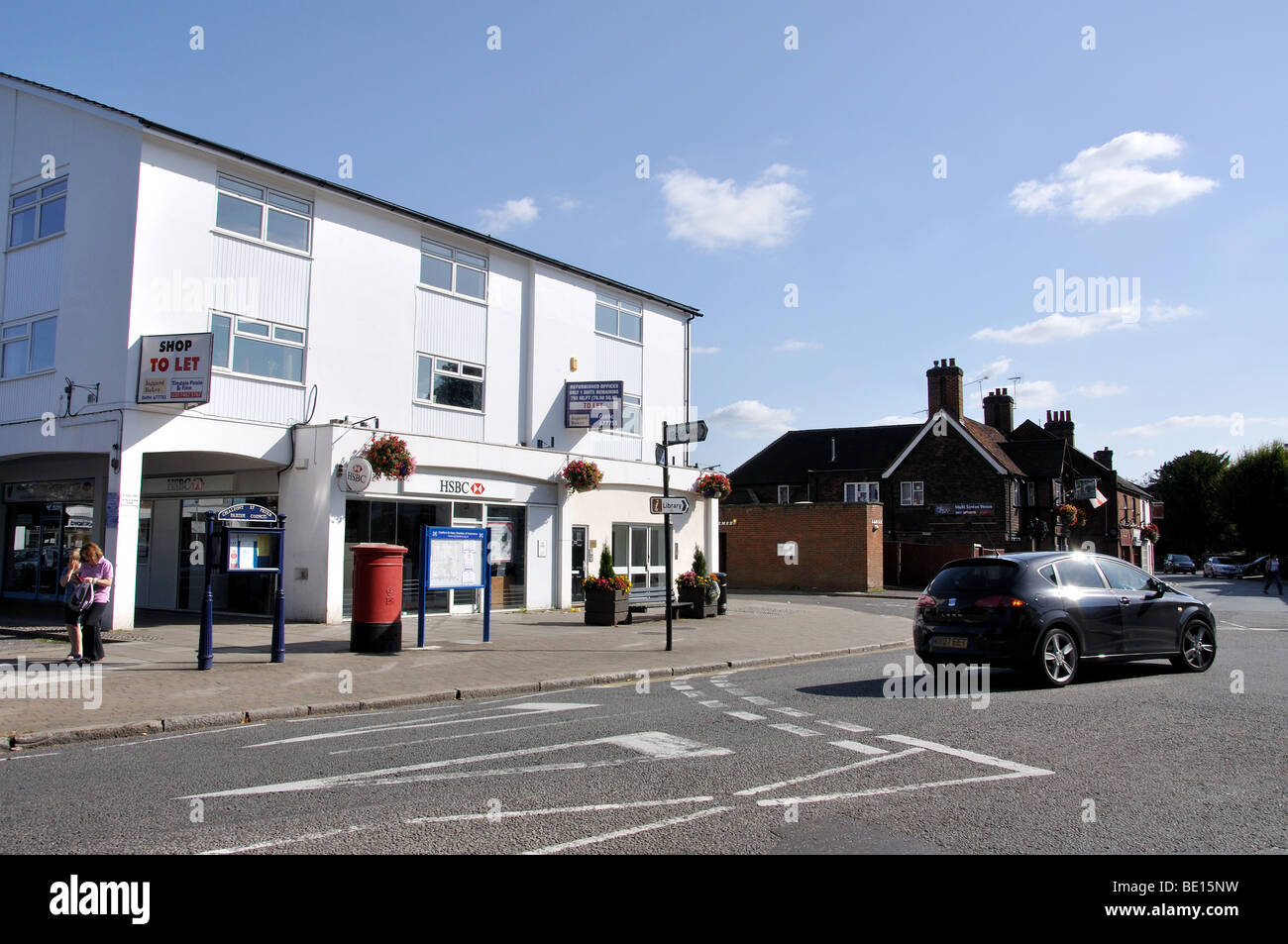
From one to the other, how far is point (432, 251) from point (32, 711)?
50.2 feet

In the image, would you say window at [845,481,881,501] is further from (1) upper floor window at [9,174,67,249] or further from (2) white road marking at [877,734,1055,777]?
(2) white road marking at [877,734,1055,777]

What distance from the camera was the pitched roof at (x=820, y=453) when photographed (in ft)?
189

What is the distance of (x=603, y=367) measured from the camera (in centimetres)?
2606

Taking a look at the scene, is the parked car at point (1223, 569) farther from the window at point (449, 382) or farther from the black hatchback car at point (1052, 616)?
the black hatchback car at point (1052, 616)

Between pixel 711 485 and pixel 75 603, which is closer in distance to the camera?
pixel 75 603

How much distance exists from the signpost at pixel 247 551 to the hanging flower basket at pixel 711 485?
15.8m

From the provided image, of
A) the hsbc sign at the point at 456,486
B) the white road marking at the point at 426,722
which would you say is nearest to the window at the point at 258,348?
the hsbc sign at the point at 456,486

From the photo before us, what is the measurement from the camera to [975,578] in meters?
10.8

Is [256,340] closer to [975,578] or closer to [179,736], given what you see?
[179,736]

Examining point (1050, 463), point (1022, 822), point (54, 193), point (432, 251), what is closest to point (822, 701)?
point (1022, 822)

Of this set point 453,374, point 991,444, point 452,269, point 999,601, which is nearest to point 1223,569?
point 991,444

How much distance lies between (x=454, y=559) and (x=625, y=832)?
10682 millimetres

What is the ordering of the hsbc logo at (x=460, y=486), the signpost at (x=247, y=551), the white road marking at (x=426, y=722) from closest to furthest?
the white road marking at (x=426, y=722) < the signpost at (x=247, y=551) < the hsbc logo at (x=460, y=486)
